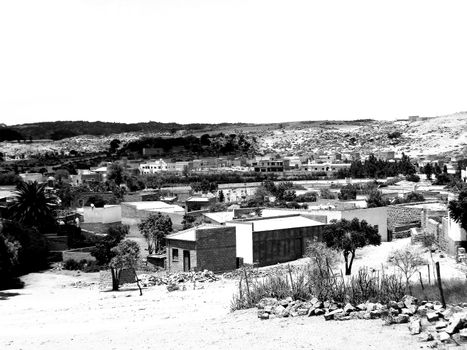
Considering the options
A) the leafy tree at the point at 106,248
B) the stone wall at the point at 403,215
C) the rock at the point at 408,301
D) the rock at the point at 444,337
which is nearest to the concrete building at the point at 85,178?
the stone wall at the point at 403,215

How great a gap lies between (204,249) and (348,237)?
7383 millimetres

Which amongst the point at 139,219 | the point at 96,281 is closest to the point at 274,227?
the point at 96,281

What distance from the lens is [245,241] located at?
39219 mm

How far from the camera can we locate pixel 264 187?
86.3 metres

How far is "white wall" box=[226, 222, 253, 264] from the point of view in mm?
38906

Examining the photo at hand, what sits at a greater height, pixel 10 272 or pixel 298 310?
pixel 298 310

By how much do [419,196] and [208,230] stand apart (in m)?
37.2

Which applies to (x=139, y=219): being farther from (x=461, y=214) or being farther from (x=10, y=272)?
(x=461, y=214)

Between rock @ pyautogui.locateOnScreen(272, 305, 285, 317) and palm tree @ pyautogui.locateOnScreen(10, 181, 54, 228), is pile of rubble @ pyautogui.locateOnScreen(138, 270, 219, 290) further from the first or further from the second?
palm tree @ pyautogui.locateOnScreen(10, 181, 54, 228)

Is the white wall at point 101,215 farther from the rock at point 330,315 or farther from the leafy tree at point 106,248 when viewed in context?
the rock at point 330,315

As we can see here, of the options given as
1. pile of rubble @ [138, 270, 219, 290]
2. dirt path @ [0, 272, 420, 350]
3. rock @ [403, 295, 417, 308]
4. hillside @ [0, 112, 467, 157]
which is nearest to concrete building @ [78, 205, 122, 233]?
pile of rubble @ [138, 270, 219, 290]

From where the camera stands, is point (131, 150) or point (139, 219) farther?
point (131, 150)

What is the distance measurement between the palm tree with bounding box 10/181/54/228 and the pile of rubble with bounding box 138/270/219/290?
1572cm

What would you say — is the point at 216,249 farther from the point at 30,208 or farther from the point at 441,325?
the point at 441,325
